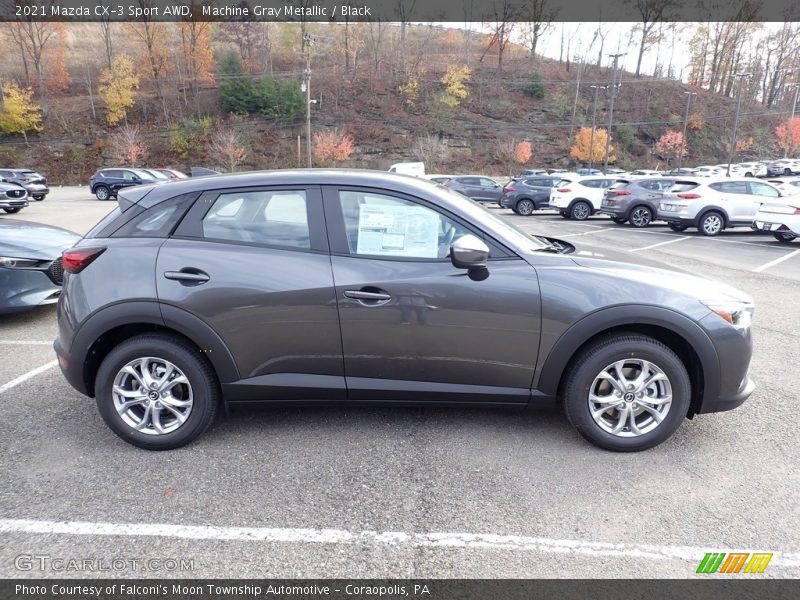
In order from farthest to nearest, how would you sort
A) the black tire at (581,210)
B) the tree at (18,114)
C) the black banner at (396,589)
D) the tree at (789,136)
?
the tree at (789,136) < the tree at (18,114) < the black tire at (581,210) < the black banner at (396,589)

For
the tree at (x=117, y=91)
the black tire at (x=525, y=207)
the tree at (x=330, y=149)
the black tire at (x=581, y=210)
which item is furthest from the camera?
the tree at (x=117, y=91)

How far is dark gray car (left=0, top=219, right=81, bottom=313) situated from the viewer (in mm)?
5338

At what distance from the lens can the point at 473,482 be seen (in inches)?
110

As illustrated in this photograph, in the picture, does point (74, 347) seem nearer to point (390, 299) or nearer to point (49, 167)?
point (390, 299)

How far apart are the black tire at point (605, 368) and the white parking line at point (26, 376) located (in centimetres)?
412

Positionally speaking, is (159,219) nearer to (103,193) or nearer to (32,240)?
(32,240)

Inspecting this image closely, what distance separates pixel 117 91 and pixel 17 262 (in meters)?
58.1

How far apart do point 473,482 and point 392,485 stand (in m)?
0.44

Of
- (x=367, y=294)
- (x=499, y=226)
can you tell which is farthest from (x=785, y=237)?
(x=367, y=294)

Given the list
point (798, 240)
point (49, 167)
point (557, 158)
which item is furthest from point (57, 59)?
point (798, 240)

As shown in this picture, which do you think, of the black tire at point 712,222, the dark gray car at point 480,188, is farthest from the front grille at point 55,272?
the dark gray car at point 480,188

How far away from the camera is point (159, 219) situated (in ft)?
10.2

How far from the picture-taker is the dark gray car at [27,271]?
5338 millimetres

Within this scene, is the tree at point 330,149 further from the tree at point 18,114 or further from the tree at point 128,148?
the tree at point 18,114
